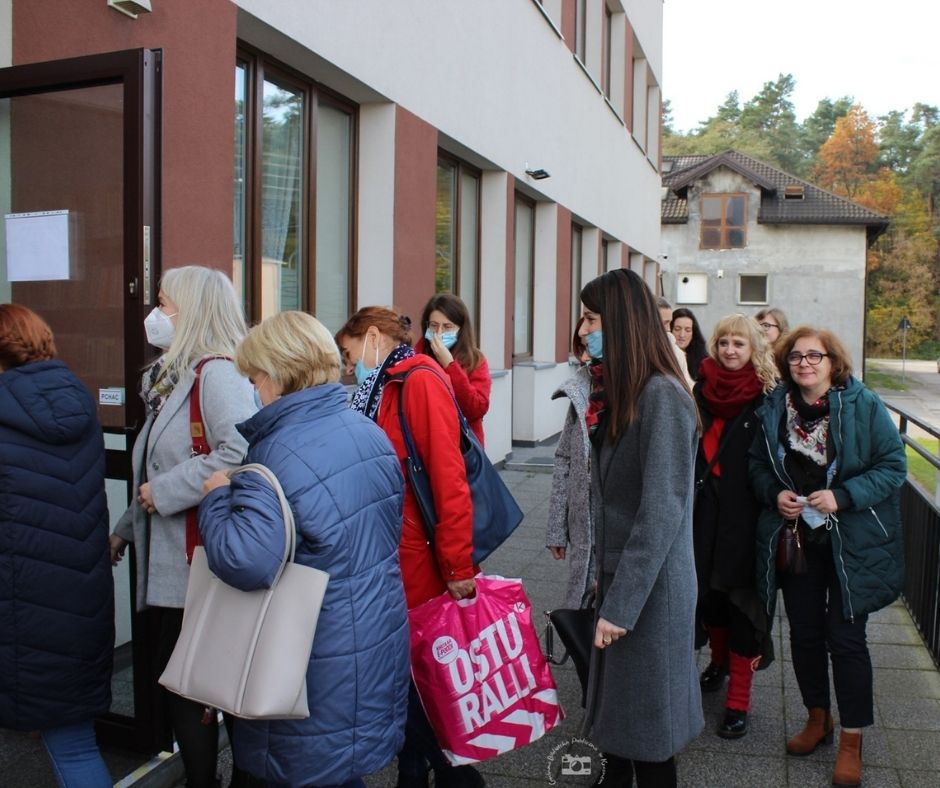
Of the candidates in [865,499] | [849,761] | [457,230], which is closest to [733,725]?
[849,761]

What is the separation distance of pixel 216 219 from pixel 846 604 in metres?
3.52

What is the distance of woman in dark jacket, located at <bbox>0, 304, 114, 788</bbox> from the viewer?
3043 millimetres

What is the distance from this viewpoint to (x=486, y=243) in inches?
428

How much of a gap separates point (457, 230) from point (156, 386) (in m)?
6.99

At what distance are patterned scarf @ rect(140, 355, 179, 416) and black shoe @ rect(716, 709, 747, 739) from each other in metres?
2.73

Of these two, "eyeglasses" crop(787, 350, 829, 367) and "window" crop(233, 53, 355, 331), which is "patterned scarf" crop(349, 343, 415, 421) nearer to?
"eyeglasses" crop(787, 350, 829, 367)

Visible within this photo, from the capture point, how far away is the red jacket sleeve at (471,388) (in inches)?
208

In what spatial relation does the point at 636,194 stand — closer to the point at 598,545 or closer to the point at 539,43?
the point at 539,43

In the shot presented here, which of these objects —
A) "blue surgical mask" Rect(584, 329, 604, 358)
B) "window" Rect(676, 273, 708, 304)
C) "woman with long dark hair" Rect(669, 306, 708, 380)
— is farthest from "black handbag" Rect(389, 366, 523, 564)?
"window" Rect(676, 273, 708, 304)

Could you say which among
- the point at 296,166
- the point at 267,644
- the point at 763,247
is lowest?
the point at 267,644

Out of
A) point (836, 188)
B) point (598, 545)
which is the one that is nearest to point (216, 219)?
point (598, 545)

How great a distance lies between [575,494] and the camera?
148 inches

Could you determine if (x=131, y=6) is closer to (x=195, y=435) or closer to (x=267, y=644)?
(x=195, y=435)

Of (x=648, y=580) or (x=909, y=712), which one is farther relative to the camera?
(x=909, y=712)
